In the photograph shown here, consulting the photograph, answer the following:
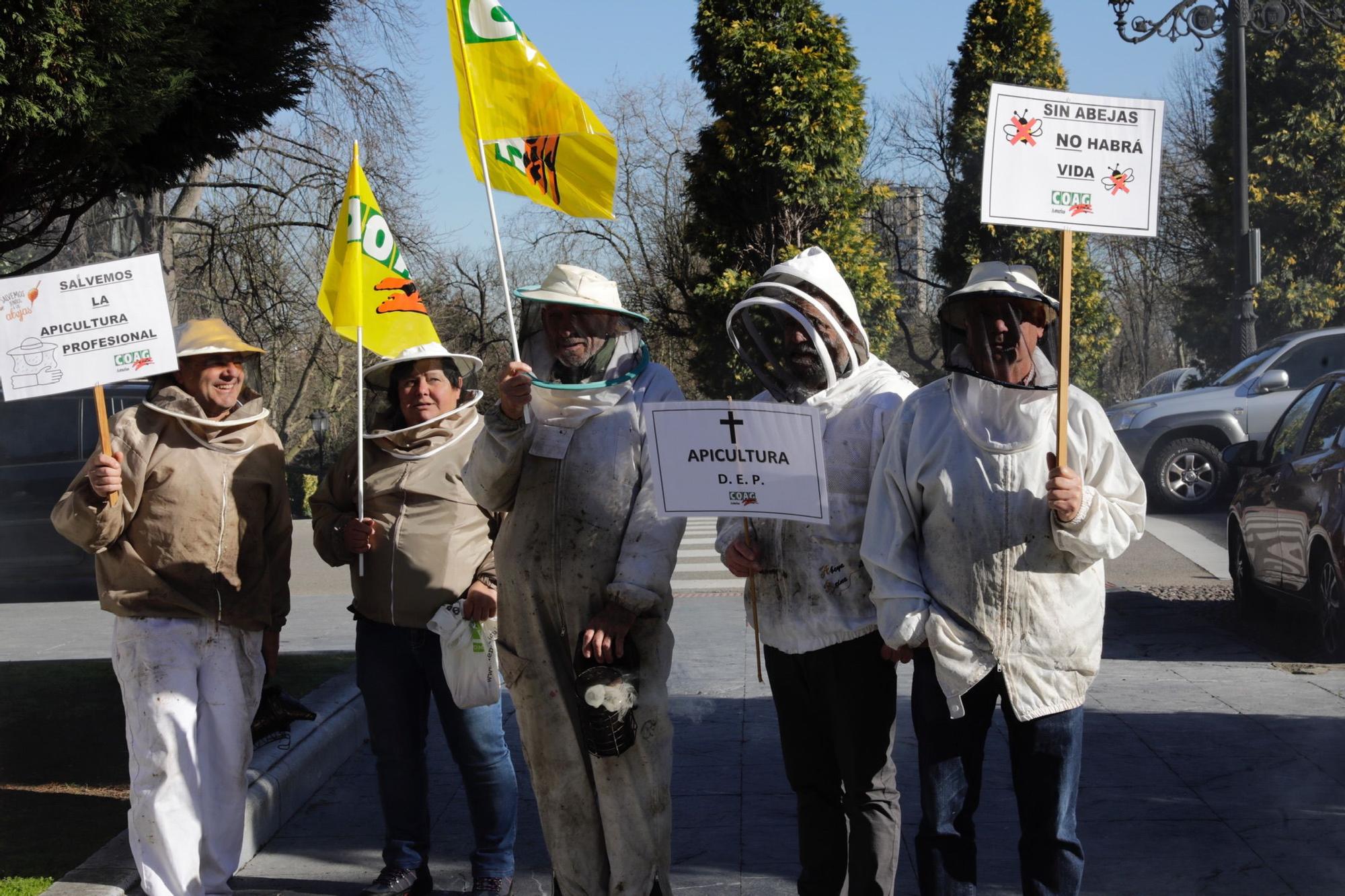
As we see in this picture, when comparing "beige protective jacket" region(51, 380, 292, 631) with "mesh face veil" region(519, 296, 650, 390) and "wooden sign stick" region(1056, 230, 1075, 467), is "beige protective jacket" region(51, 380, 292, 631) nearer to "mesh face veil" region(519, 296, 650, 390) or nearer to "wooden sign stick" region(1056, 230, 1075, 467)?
"mesh face veil" region(519, 296, 650, 390)

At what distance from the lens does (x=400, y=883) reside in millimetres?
4625

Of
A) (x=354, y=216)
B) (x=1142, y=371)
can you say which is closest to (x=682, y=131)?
(x=1142, y=371)

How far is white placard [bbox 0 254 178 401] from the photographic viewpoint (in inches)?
168

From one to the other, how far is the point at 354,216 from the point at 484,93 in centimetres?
116

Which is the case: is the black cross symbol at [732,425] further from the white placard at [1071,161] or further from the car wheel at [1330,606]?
the car wheel at [1330,606]

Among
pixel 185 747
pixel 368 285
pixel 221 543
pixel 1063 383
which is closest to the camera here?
pixel 1063 383

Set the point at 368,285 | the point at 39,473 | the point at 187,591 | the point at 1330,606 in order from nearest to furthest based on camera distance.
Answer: the point at 187,591 → the point at 368,285 → the point at 1330,606 → the point at 39,473

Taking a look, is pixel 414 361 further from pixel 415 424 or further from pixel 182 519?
pixel 182 519

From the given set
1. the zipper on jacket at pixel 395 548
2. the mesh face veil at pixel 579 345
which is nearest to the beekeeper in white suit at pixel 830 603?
the mesh face veil at pixel 579 345

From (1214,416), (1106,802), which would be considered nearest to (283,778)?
(1106,802)

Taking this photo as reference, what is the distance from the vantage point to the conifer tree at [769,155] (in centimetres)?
1975

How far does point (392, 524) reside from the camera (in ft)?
15.4

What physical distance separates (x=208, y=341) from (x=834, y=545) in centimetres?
227

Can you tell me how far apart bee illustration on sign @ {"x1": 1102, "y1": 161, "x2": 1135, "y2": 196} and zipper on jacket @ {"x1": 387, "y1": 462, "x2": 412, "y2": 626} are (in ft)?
8.25
